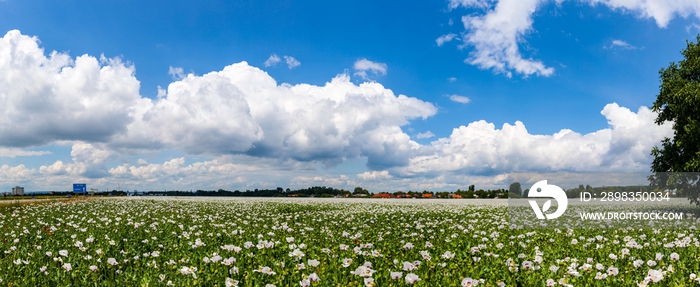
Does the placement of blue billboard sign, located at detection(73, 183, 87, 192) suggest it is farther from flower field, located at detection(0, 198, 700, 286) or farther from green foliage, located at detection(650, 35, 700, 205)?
green foliage, located at detection(650, 35, 700, 205)

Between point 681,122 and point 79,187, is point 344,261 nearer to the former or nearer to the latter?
point 681,122

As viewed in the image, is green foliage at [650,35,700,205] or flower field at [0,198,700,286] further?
green foliage at [650,35,700,205]

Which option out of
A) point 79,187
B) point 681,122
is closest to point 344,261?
point 681,122

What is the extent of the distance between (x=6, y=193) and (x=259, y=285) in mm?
112153

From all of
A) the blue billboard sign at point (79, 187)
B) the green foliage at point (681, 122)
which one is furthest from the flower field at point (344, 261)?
the blue billboard sign at point (79, 187)

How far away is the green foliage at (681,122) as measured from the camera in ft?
77.6

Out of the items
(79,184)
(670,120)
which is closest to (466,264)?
(670,120)

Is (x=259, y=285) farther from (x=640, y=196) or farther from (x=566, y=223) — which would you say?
(x=640, y=196)

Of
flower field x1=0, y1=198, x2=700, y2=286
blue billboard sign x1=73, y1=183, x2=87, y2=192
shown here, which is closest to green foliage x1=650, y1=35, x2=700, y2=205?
flower field x1=0, y1=198, x2=700, y2=286

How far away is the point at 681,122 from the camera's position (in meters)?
25.5

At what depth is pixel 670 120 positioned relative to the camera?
89.4 feet

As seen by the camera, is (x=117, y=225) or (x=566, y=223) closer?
(x=117, y=225)

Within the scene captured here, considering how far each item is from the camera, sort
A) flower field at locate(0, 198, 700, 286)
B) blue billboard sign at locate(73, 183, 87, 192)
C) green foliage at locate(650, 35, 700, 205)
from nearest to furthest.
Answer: flower field at locate(0, 198, 700, 286) → green foliage at locate(650, 35, 700, 205) → blue billboard sign at locate(73, 183, 87, 192)

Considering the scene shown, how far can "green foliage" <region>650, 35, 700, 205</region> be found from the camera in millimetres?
23641
